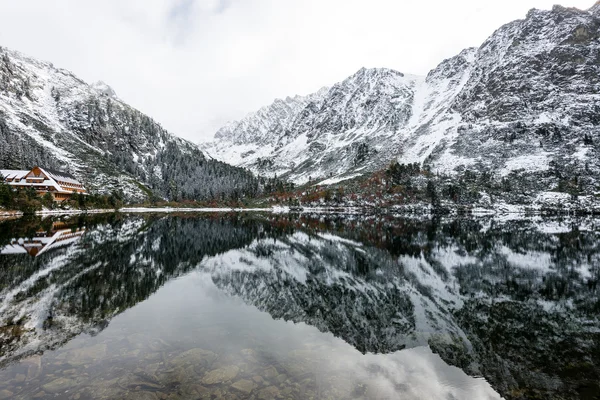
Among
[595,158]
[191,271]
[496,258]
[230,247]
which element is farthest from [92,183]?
[595,158]

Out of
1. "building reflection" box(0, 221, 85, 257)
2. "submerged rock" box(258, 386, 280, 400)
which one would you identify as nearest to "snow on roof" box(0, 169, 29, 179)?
"building reflection" box(0, 221, 85, 257)

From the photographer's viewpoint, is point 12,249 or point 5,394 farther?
point 12,249

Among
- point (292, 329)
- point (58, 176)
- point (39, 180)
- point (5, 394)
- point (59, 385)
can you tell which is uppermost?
point (58, 176)

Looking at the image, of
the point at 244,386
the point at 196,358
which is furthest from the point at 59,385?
the point at 244,386

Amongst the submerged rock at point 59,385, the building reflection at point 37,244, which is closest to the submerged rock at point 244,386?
the submerged rock at point 59,385

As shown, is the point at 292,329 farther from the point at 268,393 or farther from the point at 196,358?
the point at 268,393

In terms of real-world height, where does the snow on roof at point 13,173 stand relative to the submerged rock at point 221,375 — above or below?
above

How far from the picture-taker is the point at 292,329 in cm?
1574

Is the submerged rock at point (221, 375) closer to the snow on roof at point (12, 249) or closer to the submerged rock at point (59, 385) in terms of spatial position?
the submerged rock at point (59, 385)

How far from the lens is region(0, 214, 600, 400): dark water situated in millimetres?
10398

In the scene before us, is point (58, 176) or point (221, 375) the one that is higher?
point (58, 176)

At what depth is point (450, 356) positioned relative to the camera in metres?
13.1

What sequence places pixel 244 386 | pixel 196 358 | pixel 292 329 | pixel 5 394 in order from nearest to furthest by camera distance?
pixel 5 394 < pixel 244 386 < pixel 196 358 < pixel 292 329

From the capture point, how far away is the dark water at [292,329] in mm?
10398
